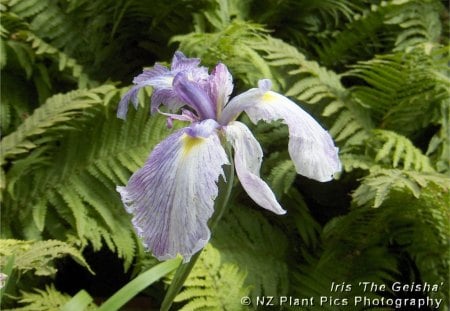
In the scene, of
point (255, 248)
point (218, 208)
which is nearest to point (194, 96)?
point (218, 208)

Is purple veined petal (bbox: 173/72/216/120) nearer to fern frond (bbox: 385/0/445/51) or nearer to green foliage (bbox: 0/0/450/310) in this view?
green foliage (bbox: 0/0/450/310)

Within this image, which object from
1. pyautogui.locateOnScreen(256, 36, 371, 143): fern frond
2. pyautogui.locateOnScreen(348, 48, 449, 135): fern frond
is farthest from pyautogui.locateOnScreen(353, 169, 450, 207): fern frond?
pyautogui.locateOnScreen(348, 48, 449, 135): fern frond

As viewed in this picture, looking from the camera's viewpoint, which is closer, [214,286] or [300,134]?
[300,134]

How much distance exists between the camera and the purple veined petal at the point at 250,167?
2.21ft

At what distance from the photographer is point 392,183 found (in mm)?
1318

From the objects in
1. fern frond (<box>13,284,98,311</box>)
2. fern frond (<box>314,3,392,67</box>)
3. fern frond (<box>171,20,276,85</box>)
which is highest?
fern frond (<box>171,20,276,85</box>)

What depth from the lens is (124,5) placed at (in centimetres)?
185

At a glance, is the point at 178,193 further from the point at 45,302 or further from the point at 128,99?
the point at 45,302

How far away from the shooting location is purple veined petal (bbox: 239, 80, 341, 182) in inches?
26.9

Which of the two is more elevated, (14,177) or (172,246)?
(172,246)

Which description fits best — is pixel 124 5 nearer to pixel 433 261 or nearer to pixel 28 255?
pixel 28 255

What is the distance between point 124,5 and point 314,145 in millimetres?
1329

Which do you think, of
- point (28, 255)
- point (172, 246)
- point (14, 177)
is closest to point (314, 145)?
point (172, 246)

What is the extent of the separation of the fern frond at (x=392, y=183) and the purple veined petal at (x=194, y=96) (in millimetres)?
632
